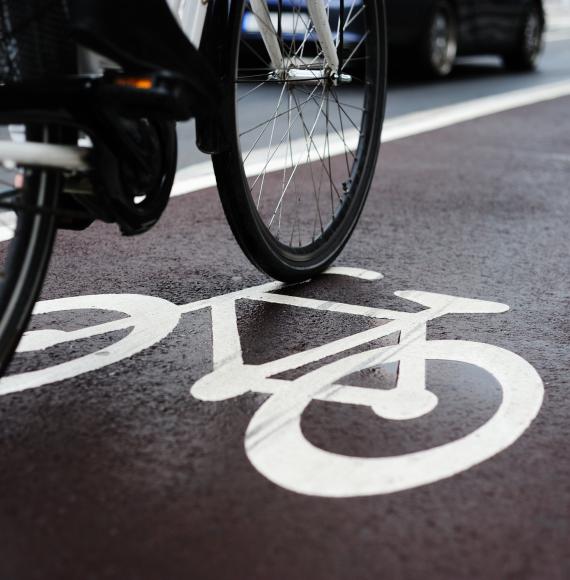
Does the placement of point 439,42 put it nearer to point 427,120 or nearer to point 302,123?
point 427,120

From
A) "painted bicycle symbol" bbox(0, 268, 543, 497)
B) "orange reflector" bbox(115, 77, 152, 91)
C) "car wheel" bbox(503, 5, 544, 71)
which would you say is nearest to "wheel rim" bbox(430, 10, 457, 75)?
"car wheel" bbox(503, 5, 544, 71)

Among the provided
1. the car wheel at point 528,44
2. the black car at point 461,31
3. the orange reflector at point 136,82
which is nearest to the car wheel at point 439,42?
the black car at point 461,31

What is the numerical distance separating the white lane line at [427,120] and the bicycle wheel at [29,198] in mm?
2081

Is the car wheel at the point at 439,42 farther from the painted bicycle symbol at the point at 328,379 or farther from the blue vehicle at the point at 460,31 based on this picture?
the painted bicycle symbol at the point at 328,379

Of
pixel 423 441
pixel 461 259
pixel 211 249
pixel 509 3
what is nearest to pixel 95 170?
pixel 423 441

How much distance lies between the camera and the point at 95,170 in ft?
7.55

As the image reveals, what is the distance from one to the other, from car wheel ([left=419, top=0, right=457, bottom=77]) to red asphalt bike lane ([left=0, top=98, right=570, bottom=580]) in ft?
22.5

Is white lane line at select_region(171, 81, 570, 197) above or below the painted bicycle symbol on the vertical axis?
above

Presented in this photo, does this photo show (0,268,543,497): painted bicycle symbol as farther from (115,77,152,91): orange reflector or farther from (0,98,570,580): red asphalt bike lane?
(115,77,152,91): orange reflector

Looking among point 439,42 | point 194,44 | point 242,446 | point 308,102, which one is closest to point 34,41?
point 194,44

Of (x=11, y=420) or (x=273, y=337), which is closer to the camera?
(x=11, y=420)

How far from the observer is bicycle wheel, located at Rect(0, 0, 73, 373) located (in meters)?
2.18

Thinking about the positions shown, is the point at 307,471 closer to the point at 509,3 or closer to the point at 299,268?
the point at 299,268

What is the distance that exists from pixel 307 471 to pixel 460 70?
1073 centimetres
